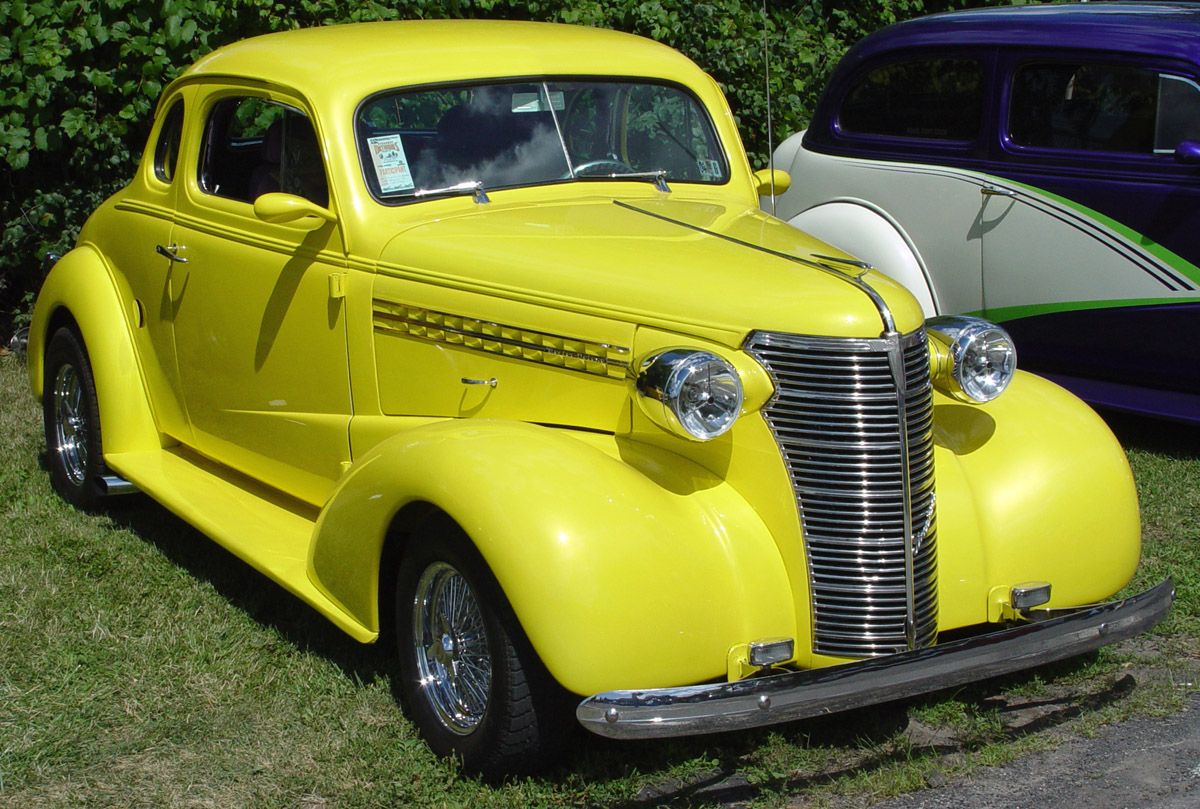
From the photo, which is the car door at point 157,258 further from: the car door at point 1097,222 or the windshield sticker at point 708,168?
the car door at point 1097,222

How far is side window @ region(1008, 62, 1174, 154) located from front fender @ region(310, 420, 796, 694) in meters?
3.55

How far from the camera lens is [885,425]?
301 cm

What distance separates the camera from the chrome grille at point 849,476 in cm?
299

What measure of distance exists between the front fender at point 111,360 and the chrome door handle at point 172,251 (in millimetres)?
437

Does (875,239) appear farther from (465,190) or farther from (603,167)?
(465,190)

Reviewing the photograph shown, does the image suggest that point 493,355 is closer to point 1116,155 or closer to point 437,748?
point 437,748

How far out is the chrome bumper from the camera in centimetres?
267

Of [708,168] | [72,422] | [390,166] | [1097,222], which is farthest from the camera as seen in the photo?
[1097,222]

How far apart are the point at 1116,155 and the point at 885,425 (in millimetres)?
3327

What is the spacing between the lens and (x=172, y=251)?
4586 mm

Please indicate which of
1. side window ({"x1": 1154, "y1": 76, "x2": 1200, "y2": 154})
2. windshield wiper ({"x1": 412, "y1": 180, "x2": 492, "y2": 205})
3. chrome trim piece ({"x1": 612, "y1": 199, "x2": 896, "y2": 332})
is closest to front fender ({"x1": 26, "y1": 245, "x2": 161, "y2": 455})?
windshield wiper ({"x1": 412, "y1": 180, "x2": 492, "y2": 205})

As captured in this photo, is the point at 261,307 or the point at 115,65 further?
the point at 115,65

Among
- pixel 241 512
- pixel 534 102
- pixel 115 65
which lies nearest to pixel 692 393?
pixel 534 102

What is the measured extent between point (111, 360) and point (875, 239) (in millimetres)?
3690
